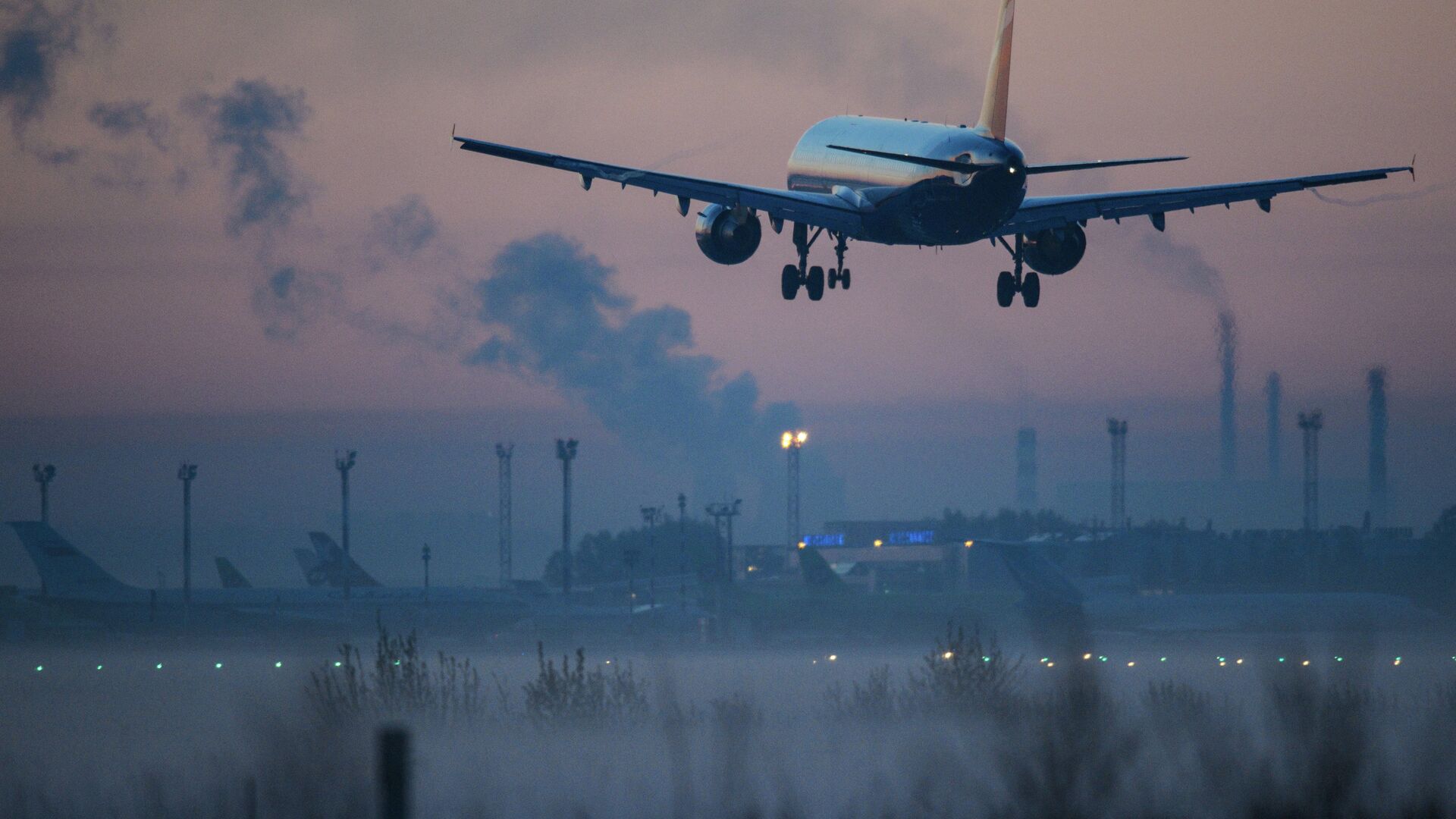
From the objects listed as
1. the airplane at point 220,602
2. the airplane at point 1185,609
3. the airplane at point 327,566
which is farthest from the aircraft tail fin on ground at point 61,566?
the airplane at point 1185,609

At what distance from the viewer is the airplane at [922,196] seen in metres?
42.9

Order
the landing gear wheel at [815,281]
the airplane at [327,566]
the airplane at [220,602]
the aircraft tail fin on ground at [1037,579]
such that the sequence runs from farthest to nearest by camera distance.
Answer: the airplane at [327,566] → the airplane at [220,602] → the aircraft tail fin on ground at [1037,579] → the landing gear wheel at [815,281]

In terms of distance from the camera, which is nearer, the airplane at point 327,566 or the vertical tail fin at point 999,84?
→ the vertical tail fin at point 999,84

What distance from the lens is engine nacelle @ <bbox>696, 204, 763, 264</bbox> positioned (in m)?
47.6

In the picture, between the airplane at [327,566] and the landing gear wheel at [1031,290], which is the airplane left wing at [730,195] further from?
the airplane at [327,566]

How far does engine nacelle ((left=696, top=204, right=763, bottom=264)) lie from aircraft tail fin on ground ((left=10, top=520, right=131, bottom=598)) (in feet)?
323

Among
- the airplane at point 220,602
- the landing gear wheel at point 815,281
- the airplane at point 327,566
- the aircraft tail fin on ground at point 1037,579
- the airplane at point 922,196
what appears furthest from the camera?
→ the airplane at point 327,566

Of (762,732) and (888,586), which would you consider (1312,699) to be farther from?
(888,586)

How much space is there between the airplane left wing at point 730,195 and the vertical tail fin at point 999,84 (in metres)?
5.17

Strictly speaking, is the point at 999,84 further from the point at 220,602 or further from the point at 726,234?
the point at 220,602

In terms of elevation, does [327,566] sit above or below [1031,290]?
below

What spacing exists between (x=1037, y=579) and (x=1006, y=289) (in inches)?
2351

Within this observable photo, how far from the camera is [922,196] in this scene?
43.8 meters

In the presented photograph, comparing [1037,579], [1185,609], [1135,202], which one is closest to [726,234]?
[1135,202]
